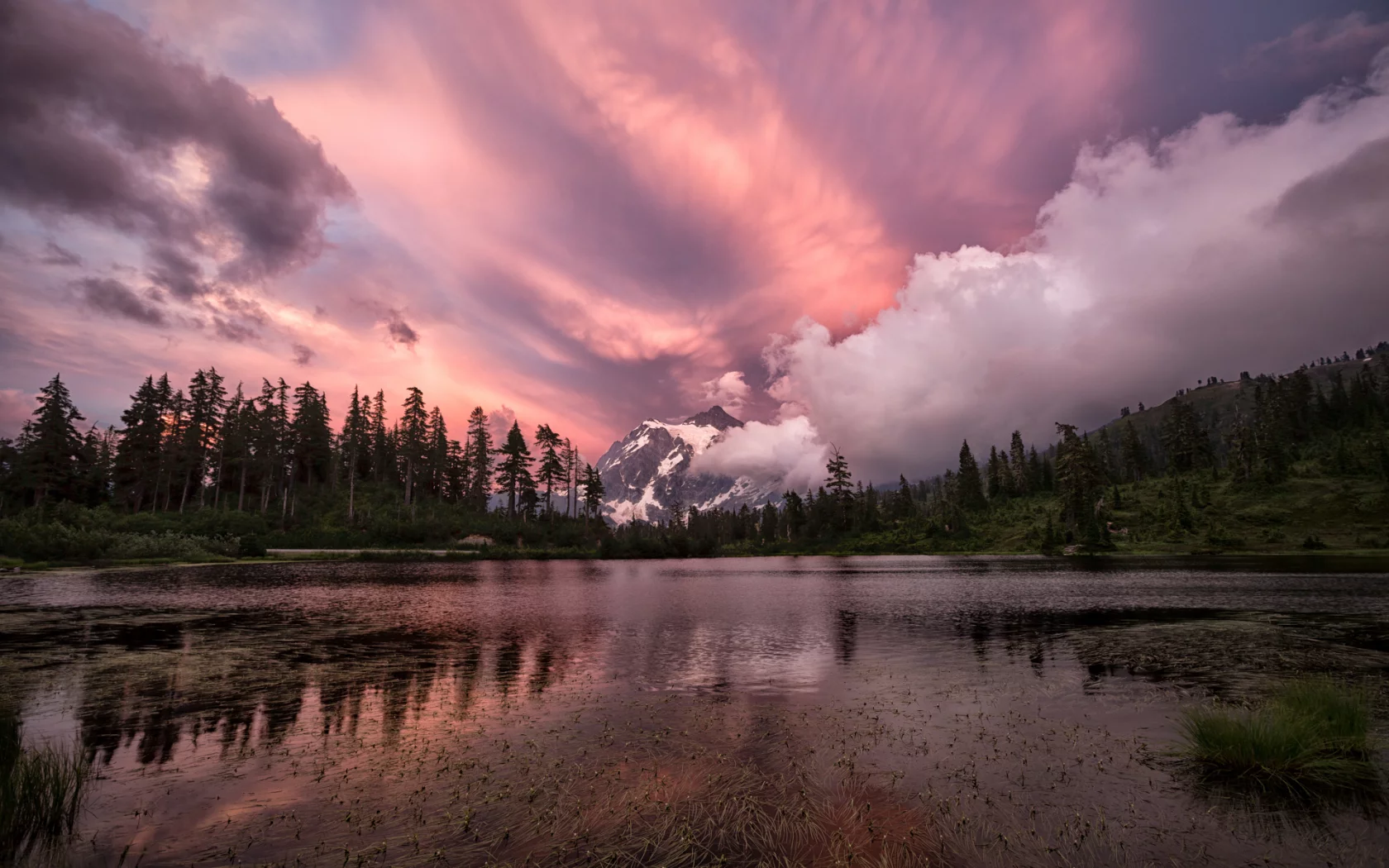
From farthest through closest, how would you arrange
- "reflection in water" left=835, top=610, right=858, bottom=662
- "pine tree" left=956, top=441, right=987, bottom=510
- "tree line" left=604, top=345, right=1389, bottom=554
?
"pine tree" left=956, top=441, right=987, bottom=510
"tree line" left=604, top=345, right=1389, bottom=554
"reflection in water" left=835, top=610, right=858, bottom=662

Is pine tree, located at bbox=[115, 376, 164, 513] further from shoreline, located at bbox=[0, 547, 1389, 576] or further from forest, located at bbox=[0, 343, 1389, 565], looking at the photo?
shoreline, located at bbox=[0, 547, 1389, 576]

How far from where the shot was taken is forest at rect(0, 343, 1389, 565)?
10381cm

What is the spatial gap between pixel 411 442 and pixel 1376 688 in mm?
152220

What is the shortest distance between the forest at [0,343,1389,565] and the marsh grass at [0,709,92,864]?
89071 millimetres

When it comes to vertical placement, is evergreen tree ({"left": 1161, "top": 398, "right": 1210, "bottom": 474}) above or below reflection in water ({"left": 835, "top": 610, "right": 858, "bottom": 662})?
above

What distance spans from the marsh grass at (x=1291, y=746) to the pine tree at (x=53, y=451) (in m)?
150

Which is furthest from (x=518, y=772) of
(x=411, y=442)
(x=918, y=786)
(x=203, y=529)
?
(x=411, y=442)

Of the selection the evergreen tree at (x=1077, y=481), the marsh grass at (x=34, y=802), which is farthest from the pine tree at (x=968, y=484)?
the marsh grass at (x=34, y=802)

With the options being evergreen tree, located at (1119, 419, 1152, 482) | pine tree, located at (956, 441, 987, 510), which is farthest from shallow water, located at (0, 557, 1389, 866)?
evergreen tree, located at (1119, 419, 1152, 482)

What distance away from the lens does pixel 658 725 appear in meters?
17.3

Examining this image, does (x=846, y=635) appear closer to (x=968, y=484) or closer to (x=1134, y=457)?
(x=968, y=484)

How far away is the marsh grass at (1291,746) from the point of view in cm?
1223

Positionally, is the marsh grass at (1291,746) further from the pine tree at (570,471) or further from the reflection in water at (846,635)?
the pine tree at (570,471)

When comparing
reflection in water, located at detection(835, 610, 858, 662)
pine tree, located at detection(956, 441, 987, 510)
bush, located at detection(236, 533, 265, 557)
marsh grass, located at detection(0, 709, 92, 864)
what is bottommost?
reflection in water, located at detection(835, 610, 858, 662)
